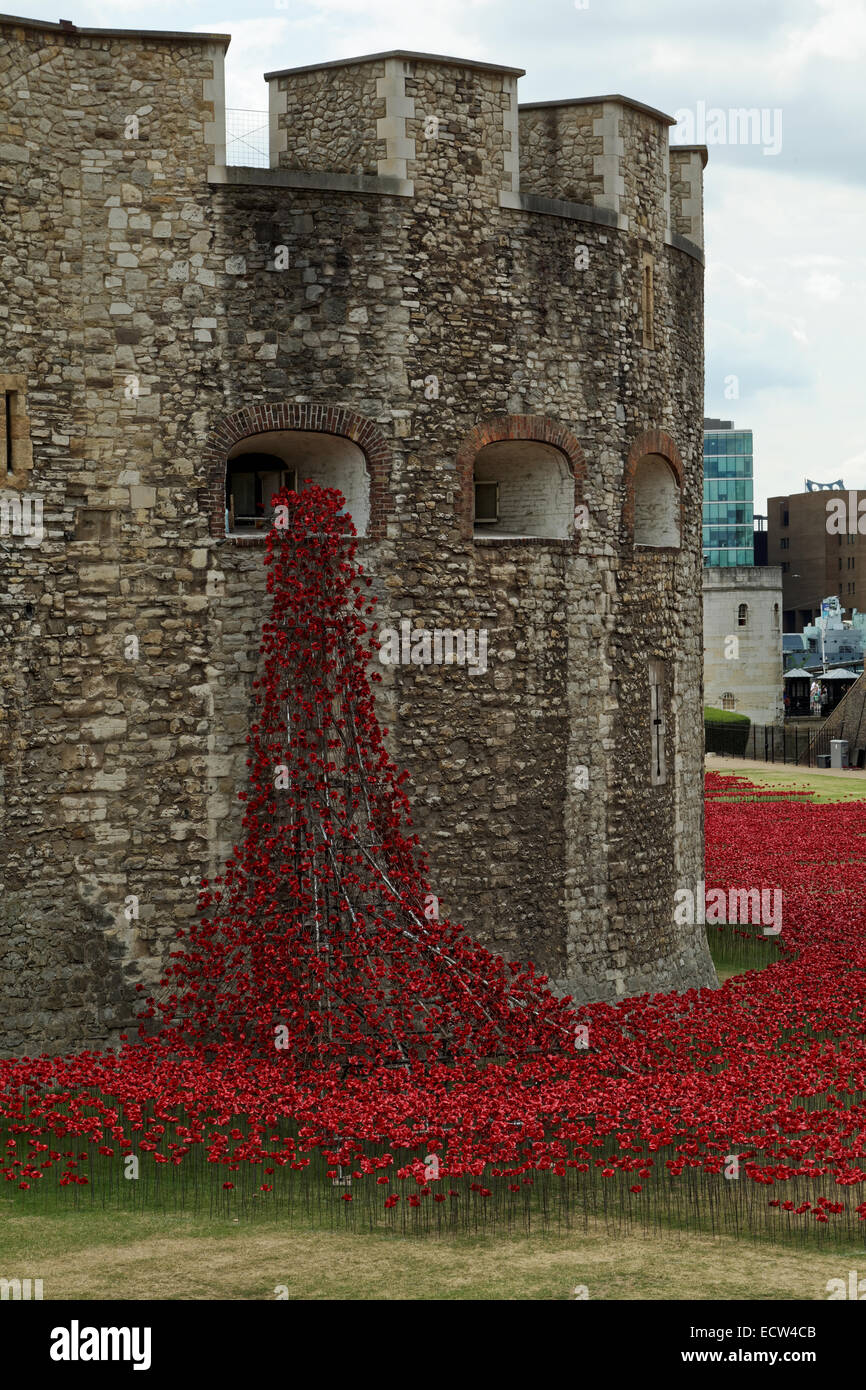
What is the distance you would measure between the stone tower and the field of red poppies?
1.29ft

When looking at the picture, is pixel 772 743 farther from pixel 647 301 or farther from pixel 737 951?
pixel 647 301

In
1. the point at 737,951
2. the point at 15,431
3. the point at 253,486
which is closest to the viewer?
the point at 15,431

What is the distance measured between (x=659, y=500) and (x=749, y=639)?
47932 millimetres

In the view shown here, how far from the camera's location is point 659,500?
55.7 feet

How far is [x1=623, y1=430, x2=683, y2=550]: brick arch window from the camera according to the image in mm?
16594

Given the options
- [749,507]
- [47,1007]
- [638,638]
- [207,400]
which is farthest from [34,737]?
[749,507]

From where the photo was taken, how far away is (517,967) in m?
14.4

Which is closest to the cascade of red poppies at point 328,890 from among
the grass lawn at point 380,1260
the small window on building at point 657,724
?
the grass lawn at point 380,1260

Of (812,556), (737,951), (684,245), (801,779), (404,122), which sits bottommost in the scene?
(737,951)

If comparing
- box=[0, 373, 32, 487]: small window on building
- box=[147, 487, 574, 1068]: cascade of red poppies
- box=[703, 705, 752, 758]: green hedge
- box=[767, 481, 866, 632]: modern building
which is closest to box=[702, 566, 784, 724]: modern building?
box=[703, 705, 752, 758]: green hedge

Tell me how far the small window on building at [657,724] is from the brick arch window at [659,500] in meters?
1.30

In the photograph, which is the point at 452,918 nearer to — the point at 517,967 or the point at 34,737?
the point at 517,967

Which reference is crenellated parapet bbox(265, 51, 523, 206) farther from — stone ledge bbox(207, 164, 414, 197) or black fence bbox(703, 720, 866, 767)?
black fence bbox(703, 720, 866, 767)

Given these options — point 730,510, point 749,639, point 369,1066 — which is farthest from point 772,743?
point 369,1066
